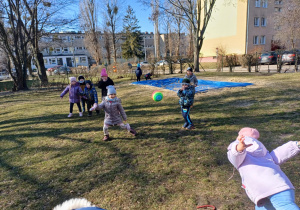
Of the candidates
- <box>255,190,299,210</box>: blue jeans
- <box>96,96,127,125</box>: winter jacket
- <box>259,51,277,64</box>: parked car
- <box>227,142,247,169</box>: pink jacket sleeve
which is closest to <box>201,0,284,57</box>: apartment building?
<box>259,51,277,64</box>: parked car

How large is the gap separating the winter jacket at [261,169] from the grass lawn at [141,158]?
963 millimetres

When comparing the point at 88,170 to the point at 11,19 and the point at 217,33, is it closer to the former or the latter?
the point at 11,19

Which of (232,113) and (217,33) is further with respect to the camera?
(217,33)

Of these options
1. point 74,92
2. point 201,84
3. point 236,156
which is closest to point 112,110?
point 74,92

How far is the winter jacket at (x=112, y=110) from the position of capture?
16.2 ft

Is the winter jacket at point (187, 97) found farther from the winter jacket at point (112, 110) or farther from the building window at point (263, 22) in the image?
the building window at point (263, 22)

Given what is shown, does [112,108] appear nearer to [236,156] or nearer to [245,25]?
[236,156]

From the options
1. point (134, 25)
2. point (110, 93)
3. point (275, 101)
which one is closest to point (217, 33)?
point (134, 25)

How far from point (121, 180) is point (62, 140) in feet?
9.23

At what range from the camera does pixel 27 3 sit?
16953 mm

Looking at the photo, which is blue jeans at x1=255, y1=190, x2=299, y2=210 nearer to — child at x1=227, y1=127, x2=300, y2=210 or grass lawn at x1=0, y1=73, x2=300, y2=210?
child at x1=227, y1=127, x2=300, y2=210

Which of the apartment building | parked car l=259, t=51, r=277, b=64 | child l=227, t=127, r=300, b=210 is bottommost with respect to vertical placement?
child l=227, t=127, r=300, b=210

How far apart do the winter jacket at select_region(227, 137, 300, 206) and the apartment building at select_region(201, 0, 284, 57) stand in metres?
30.3

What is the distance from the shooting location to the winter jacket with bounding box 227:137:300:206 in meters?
1.79
